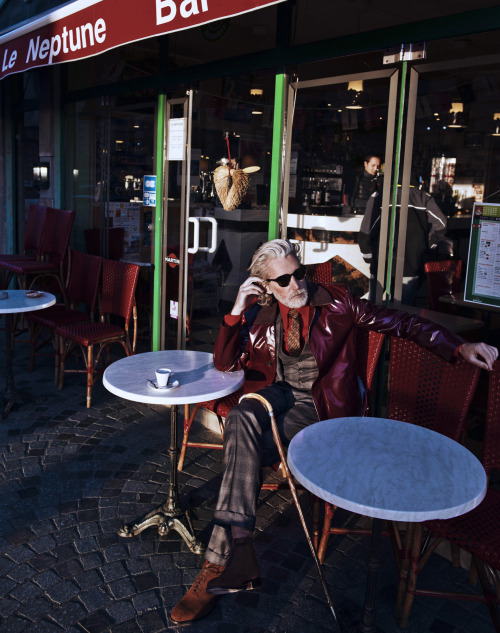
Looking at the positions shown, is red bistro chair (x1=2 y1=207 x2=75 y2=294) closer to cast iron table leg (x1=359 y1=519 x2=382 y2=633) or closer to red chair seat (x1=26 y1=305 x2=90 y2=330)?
red chair seat (x1=26 y1=305 x2=90 y2=330)

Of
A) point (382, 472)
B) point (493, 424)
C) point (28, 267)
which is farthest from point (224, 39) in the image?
point (382, 472)

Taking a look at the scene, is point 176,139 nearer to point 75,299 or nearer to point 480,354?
point 75,299

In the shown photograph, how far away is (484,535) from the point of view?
2.38 m

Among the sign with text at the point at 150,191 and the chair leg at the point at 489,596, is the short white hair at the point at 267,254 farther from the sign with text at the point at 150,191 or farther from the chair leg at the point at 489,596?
the sign with text at the point at 150,191

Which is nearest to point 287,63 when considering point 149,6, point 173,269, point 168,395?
point 149,6

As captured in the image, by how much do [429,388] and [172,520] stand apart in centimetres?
149

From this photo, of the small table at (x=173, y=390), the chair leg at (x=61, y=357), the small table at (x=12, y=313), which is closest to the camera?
the small table at (x=173, y=390)

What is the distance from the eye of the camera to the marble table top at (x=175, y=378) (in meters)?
2.86

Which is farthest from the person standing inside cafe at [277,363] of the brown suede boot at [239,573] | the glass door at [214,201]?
the glass door at [214,201]

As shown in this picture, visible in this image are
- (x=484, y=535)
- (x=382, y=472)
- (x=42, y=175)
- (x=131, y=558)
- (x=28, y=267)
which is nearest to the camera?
(x=382, y=472)

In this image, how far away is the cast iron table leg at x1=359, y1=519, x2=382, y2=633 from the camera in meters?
2.40

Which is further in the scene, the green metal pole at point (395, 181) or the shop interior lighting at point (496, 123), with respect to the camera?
the shop interior lighting at point (496, 123)

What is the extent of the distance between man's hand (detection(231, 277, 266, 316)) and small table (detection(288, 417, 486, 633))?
0.87 m

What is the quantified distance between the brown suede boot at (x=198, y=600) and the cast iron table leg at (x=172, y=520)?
1.22 ft
